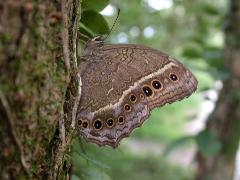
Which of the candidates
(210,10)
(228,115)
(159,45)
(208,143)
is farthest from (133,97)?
(159,45)

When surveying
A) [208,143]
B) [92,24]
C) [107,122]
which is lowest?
[208,143]

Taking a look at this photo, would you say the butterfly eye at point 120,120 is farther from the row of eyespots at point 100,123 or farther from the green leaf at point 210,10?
the green leaf at point 210,10

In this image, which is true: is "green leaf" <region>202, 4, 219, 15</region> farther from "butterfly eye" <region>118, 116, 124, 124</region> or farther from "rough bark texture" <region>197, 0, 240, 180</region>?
"butterfly eye" <region>118, 116, 124, 124</region>

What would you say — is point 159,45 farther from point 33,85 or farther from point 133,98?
point 33,85

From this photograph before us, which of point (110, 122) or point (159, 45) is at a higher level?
point (110, 122)

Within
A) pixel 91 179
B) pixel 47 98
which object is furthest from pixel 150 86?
pixel 47 98

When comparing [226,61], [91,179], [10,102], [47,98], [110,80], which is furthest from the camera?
[226,61]

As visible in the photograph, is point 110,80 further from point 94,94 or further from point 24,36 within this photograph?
point 24,36

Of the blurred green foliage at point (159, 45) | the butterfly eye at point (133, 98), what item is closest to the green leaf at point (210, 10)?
the blurred green foliage at point (159, 45)
